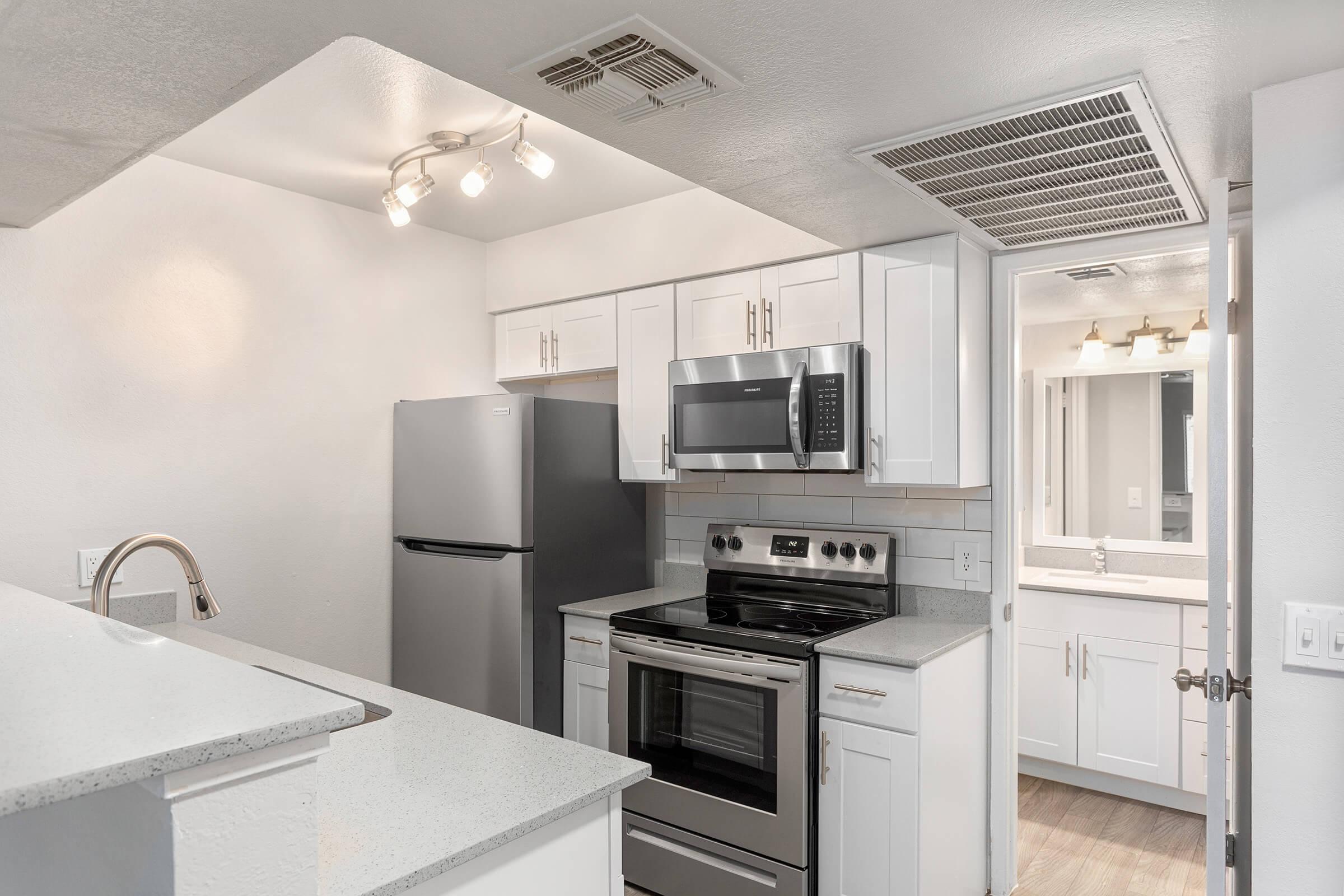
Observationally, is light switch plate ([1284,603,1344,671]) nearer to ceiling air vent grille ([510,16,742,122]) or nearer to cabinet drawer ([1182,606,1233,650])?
ceiling air vent grille ([510,16,742,122])

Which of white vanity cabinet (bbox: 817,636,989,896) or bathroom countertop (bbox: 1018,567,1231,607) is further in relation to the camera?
bathroom countertop (bbox: 1018,567,1231,607)

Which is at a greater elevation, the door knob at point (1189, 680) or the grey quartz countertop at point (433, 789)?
the door knob at point (1189, 680)

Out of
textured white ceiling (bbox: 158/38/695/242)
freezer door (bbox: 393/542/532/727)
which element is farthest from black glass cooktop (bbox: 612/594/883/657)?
textured white ceiling (bbox: 158/38/695/242)

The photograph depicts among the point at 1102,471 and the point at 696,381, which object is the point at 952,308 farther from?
the point at 1102,471

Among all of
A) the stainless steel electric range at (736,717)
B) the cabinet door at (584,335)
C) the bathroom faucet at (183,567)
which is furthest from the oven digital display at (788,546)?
the bathroom faucet at (183,567)

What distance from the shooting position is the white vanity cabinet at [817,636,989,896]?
219 cm

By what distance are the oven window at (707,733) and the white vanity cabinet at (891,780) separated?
16 centimetres

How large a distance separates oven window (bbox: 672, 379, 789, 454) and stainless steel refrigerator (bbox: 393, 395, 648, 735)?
0.40 meters

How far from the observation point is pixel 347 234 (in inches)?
123

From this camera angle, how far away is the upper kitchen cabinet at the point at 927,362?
7.93 feet

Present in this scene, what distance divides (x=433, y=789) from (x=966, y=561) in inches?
77.2

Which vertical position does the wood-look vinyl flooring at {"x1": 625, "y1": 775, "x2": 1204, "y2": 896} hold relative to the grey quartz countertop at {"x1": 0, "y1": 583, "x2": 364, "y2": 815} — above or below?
below

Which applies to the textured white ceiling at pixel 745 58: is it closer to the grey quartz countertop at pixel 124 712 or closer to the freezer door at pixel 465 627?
the grey quartz countertop at pixel 124 712

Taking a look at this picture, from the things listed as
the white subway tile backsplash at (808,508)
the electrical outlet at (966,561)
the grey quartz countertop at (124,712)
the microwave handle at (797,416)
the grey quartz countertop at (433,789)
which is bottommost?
the grey quartz countertop at (433,789)
